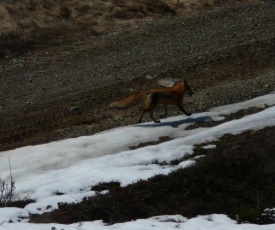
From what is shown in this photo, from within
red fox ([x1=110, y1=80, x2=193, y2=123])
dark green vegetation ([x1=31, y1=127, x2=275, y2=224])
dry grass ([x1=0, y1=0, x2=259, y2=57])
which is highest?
dark green vegetation ([x1=31, y1=127, x2=275, y2=224])

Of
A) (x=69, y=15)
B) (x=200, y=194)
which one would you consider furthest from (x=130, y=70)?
(x=200, y=194)

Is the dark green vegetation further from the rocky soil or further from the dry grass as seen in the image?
the dry grass

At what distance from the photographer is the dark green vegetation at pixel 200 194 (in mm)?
10110

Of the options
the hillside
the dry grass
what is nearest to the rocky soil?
the hillside

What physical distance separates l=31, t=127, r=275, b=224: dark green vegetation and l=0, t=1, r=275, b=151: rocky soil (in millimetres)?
6402

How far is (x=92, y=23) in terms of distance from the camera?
32938 millimetres

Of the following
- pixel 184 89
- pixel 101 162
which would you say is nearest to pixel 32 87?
pixel 184 89

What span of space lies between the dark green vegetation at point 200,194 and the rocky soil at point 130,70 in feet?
21.0

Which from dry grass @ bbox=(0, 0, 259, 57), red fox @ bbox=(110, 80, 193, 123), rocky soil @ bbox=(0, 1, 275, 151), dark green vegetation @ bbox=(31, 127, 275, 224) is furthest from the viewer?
dry grass @ bbox=(0, 0, 259, 57)

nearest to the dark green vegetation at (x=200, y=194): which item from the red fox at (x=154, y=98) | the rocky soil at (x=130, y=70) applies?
the red fox at (x=154, y=98)

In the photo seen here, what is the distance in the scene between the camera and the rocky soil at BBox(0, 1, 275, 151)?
18891 mm

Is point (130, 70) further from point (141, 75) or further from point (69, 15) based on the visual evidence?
point (69, 15)

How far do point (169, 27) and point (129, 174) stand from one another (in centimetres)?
1928

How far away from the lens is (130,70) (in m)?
24.1
